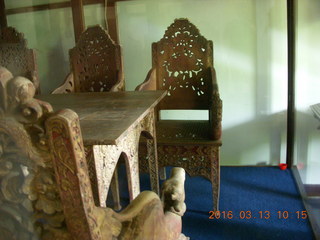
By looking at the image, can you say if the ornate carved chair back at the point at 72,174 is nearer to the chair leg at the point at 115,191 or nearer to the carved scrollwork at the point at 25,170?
the carved scrollwork at the point at 25,170

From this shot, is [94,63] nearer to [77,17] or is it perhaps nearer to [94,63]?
[94,63]

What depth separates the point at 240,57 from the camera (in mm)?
2078

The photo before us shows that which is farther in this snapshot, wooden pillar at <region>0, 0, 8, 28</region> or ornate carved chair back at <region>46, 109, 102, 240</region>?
wooden pillar at <region>0, 0, 8, 28</region>

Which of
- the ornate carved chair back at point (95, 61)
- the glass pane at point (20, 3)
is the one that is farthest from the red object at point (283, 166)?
the glass pane at point (20, 3)

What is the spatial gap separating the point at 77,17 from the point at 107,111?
1312 mm

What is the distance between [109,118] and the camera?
1.02 m

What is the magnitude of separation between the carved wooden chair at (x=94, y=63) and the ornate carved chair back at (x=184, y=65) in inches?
10.3

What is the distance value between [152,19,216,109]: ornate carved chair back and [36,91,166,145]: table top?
441 mm

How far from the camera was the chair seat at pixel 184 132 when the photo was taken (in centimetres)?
163

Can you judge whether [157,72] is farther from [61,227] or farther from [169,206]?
[61,227]

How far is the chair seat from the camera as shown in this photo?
1627 mm

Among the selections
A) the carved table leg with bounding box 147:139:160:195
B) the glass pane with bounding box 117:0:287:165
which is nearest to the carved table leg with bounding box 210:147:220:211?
the carved table leg with bounding box 147:139:160:195

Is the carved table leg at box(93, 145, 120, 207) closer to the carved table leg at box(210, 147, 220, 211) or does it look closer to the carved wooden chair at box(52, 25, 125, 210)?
the carved table leg at box(210, 147, 220, 211)

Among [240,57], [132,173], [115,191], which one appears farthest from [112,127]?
[240,57]
